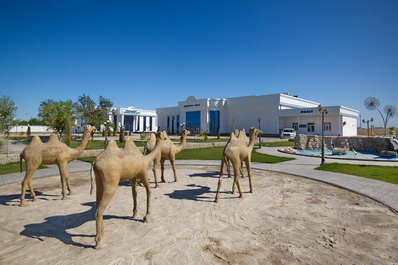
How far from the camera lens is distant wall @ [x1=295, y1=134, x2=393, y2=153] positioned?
23.2m

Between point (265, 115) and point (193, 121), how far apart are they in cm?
1944

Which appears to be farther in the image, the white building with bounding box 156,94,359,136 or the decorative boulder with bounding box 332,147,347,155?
the white building with bounding box 156,94,359,136

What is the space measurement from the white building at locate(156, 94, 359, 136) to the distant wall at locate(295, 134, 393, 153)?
16.8 metres

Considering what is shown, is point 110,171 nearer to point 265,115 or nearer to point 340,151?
point 340,151

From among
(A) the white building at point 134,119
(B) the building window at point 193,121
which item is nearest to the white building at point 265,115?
(B) the building window at point 193,121

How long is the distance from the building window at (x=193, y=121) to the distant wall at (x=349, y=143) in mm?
34720

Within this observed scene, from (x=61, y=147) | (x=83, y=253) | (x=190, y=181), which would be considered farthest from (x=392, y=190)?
(x=61, y=147)

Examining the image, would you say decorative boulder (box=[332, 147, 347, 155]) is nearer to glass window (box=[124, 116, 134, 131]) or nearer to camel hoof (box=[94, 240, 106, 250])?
camel hoof (box=[94, 240, 106, 250])

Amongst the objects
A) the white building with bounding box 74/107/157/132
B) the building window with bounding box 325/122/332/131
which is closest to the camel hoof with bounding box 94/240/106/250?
the building window with bounding box 325/122/332/131

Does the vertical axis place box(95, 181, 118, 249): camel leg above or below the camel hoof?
above

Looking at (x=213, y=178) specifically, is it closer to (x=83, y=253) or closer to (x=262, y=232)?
(x=262, y=232)

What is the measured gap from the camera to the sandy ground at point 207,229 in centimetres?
412

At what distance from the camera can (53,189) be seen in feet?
29.0

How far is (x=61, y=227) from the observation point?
5.37 metres
